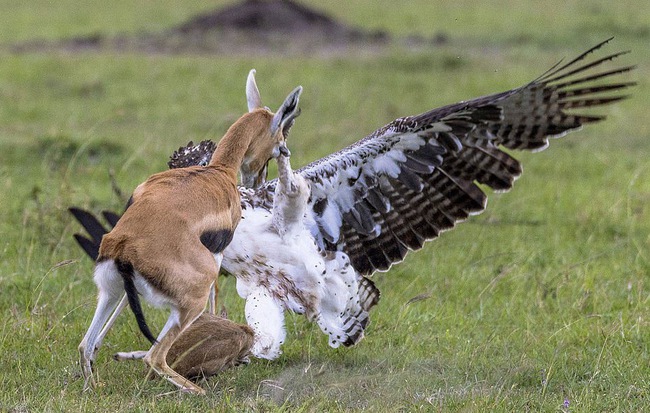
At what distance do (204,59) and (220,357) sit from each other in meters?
10.6

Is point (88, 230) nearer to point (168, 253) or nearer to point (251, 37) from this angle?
point (168, 253)

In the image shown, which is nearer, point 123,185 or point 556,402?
point 556,402

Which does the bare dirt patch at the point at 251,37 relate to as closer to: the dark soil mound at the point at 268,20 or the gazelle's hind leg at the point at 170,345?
the dark soil mound at the point at 268,20

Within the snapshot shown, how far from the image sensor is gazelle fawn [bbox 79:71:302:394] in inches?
173

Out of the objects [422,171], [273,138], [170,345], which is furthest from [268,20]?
[170,345]

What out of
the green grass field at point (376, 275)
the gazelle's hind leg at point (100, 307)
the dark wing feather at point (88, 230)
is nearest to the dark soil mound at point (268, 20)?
the green grass field at point (376, 275)

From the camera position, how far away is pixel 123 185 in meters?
8.55

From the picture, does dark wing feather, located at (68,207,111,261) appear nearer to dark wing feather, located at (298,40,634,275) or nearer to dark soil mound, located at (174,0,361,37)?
dark wing feather, located at (298,40,634,275)

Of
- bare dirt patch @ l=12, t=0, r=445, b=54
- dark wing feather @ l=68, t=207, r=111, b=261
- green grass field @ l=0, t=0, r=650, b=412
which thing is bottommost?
green grass field @ l=0, t=0, r=650, b=412

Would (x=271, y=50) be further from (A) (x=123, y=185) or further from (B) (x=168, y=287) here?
(B) (x=168, y=287)

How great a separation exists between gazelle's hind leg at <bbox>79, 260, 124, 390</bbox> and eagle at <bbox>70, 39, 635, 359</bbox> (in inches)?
37.2

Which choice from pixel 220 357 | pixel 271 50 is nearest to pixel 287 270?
pixel 220 357

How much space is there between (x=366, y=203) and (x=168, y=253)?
5.84 ft

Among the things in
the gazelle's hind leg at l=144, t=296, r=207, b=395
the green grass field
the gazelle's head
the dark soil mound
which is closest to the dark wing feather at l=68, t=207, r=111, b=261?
the green grass field
